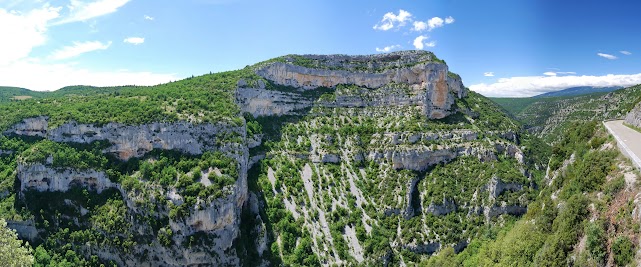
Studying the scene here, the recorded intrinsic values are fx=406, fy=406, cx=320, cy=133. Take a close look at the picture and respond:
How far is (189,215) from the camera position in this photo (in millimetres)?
63688

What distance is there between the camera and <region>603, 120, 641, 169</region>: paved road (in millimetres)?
29891

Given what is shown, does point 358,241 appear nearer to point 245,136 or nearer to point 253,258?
point 253,258

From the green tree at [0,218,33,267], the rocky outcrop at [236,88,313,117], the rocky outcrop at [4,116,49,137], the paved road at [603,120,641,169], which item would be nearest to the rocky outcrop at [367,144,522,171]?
the rocky outcrop at [236,88,313,117]

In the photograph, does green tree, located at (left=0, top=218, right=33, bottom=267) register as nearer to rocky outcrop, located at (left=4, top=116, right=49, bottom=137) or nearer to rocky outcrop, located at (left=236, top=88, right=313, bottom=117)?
rocky outcrop, located at (left=4, top=116, right=49, bottom=137)

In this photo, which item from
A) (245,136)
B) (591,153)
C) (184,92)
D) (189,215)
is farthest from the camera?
(184,92)

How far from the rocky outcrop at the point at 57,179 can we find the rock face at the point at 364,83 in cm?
3377

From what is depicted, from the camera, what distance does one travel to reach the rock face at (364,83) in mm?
94312

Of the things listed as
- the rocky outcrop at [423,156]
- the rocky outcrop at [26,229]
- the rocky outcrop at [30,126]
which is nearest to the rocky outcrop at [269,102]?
the rocky outcrop at [423,156]

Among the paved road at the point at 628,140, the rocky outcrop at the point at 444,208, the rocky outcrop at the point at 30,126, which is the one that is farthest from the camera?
the rocky outcrop at the point at 30,126

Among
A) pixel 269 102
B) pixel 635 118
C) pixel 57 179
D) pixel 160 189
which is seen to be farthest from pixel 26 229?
pixel 635 118

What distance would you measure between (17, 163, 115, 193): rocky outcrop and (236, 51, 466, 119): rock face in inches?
1330

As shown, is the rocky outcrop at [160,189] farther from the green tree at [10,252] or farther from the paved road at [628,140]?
the paved road at [628,140]

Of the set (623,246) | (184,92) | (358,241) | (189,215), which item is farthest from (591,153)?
(184,92)

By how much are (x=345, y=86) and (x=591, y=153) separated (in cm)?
7291
